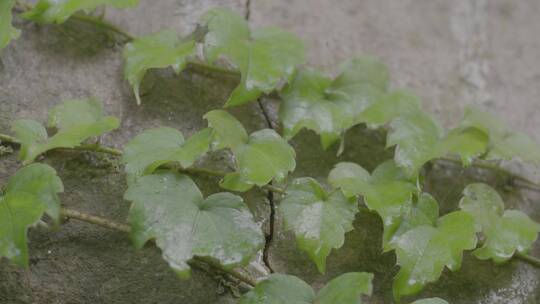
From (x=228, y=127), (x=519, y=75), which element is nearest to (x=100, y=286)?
(x=228, y=127)

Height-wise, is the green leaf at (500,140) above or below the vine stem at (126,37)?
below

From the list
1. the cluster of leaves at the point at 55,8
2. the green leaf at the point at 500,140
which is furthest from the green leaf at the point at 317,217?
the cluster of leaves at the point at 55,8

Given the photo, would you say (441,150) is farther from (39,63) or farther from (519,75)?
(39,63)

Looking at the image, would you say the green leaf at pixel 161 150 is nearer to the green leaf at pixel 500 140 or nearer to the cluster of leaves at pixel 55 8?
the cluster of leaves at pixel 55 8

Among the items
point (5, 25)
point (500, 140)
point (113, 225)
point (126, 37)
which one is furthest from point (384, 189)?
point (5, 25)

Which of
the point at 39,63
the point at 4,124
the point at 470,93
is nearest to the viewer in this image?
the point at 4,124

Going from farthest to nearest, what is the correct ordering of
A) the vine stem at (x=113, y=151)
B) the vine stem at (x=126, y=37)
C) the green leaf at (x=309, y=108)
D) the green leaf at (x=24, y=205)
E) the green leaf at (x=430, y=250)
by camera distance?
the vine stem at (x=126, y=37) < the green leaf at (x=309, y=108) < the vine stem at (x=113, y=151) < the green leaf at (x=430, y=250) < the green leaf at (x=24, y=205)
